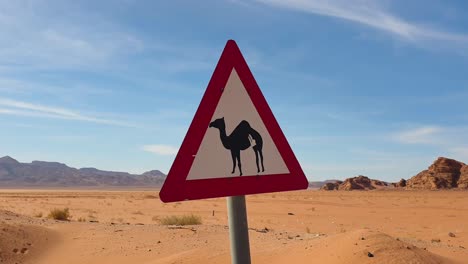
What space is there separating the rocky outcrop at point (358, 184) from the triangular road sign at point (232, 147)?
277ft

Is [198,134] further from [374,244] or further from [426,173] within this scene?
[426,173]

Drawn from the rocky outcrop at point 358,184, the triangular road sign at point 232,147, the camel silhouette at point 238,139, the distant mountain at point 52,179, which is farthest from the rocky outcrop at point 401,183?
the distant mountain at point 52,179

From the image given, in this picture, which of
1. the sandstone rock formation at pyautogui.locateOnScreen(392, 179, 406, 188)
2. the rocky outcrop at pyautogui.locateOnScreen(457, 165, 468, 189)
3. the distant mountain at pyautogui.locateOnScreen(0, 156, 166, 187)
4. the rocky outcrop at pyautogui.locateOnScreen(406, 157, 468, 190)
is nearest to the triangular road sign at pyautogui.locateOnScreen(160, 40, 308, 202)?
the rocky outcrop at pyautogui.locateOnScreen(406, 157, 468, 190)

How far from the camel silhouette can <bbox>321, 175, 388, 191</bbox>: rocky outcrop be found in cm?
8471

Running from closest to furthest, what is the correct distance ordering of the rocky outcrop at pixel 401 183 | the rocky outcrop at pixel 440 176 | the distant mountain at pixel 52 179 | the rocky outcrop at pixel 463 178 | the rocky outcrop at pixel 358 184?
the rocky outcrop at pixel 463 178 < the rocky outcrop at pixel 440 176 < the rocky outcrop at pixel 401 183 < the rocky outcrop at pixel 358 184 < the distant mountain at pixel 52 179

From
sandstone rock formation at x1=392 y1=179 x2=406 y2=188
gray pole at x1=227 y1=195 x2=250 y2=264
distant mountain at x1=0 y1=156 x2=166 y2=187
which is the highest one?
distant mountain at x1=0 y1=156 x2=166 y2=187

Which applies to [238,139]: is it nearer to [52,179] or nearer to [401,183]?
[401,183]

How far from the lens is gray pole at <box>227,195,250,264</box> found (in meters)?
2.54

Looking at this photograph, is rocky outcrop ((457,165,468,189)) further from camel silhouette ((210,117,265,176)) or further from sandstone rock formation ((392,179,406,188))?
camel silhouette ((210,117,265,176))

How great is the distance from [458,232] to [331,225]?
→ 510cm

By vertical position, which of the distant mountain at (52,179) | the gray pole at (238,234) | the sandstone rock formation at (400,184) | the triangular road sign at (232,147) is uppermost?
the distant mountain at (52,179)

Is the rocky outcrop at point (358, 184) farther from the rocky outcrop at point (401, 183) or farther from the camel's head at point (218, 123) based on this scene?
the camel's head at point (218, 123)

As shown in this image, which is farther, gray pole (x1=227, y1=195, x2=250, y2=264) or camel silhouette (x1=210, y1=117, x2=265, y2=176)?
camel silhouette (x1=210, y1=117, x2=265, y2=176)

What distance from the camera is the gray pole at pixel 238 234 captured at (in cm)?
254
